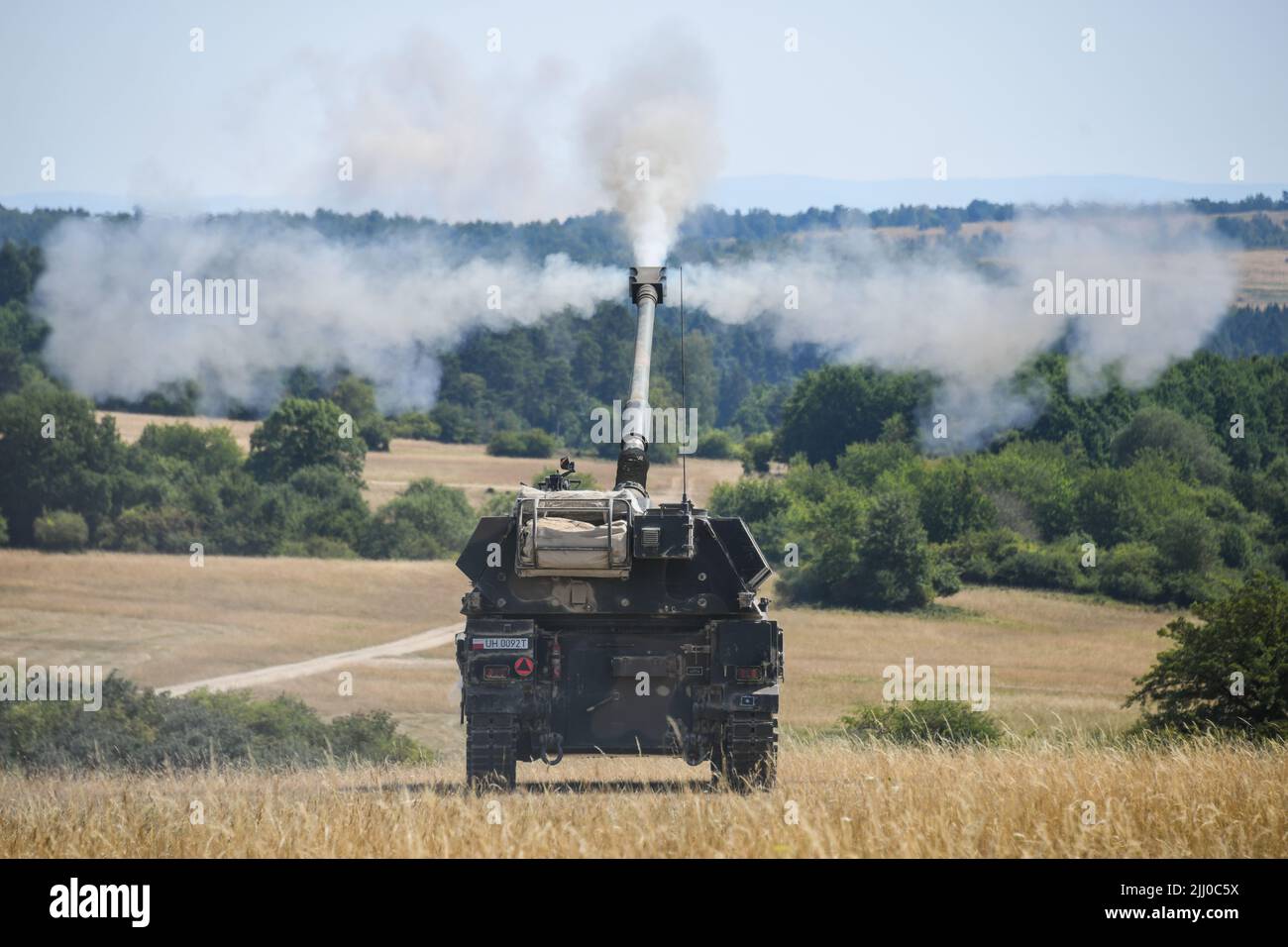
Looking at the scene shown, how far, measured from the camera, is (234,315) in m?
126

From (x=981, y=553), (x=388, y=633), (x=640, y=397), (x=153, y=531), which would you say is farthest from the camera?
(x=153, y=531)

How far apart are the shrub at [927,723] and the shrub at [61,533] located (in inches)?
2871

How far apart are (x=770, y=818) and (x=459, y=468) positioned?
4307 inches

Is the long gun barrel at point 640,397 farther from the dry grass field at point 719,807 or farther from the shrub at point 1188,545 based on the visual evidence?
the shrub at point 1188,545

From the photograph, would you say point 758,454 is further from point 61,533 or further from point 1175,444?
point 61,533

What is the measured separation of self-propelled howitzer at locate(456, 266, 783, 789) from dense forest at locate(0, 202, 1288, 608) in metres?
61.2

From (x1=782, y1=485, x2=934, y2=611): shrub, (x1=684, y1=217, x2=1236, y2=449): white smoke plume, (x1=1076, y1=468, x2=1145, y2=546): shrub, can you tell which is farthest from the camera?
(x1=684, y1=217, x2=1236, y2=449): white smoke plume

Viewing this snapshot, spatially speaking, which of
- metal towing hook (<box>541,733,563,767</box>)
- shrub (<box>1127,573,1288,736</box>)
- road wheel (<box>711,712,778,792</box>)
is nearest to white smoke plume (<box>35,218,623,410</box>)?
shrub (<box>1127,573,1288,736</box>)

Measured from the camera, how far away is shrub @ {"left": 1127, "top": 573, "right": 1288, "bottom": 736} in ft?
102

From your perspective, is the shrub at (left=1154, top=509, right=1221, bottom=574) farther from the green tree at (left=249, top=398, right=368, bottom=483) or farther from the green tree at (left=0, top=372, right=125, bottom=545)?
the green tree at (left=0, top=372, right=125, bottom=545)

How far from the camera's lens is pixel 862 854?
1149cm

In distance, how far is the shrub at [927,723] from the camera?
31.0m

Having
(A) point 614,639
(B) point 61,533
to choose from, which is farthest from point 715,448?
(A) point 614,639

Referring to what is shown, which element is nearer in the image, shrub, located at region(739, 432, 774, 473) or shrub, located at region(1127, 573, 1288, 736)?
shrub, located at region(1127, 573, 1288, 736)
